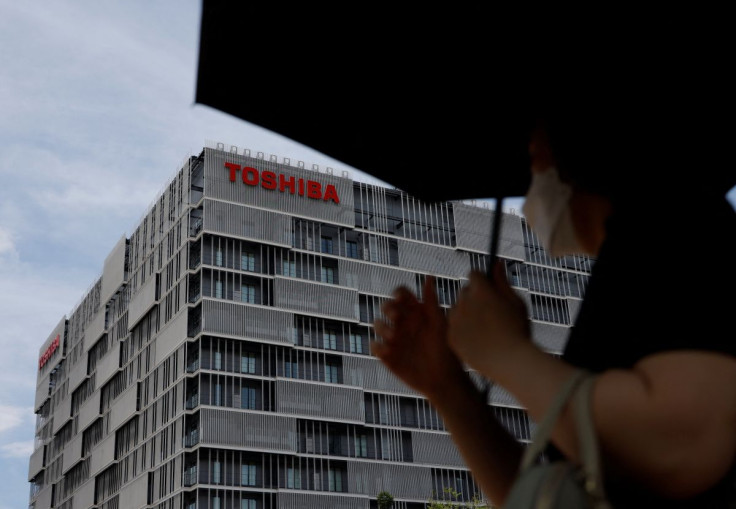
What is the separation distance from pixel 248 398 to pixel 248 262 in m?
6.69

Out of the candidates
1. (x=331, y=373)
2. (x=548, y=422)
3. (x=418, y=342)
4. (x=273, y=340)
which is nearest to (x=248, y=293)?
(x=273, y=340)

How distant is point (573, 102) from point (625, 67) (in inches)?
3.6

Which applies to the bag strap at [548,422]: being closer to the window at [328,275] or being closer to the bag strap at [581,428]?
the bag strap at [581,428]

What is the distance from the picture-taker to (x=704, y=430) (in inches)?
32.0

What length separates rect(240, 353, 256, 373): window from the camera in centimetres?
4027

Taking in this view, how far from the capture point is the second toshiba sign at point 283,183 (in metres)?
44.0

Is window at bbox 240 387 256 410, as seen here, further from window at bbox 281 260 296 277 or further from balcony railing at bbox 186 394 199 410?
window at bbox 281 260 296 277

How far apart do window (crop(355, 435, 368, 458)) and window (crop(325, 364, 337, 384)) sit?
2899 mm

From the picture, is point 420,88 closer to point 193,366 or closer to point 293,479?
point 293,479

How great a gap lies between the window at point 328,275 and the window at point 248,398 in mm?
6848

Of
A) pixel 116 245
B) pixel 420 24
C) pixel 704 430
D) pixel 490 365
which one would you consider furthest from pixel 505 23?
pixel 116 245

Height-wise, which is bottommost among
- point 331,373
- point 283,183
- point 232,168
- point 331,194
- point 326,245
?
point 331,373

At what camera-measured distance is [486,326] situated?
0.99 metres

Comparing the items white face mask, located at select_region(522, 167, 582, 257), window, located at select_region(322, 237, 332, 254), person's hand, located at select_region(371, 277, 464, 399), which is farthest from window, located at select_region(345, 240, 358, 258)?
white face mask, located at select_region(522, 167, 582, 257)
